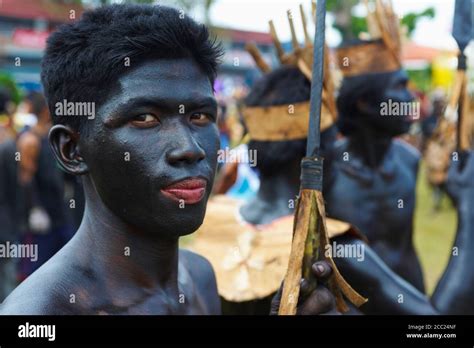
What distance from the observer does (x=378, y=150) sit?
5.15 m

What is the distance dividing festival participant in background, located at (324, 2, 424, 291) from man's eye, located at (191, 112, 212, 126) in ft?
8.79

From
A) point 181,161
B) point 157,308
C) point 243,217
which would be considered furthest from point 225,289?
point 181,161

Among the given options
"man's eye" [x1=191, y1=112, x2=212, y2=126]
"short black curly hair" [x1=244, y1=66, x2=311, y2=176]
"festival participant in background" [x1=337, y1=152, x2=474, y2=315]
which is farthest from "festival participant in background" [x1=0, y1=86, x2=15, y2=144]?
"man's eye" [x1=191, y1=112, x2=212, y2=126]

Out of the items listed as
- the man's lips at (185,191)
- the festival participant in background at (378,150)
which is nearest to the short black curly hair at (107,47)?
the man's lips at (185,191)

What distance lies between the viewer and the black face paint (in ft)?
6.46

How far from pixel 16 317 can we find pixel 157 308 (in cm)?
41

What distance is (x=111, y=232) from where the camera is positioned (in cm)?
209

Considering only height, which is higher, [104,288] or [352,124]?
[352,124]

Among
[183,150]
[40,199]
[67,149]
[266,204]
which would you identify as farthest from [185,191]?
[40,199]

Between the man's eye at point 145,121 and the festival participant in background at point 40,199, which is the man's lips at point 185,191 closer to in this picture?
the man's eye at point 145,121

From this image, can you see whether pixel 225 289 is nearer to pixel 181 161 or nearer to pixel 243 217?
pixel 243 217

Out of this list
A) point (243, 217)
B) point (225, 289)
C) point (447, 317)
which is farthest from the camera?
point (243, 217)

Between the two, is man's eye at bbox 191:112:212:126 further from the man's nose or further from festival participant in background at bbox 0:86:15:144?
festival participant in background at bbox 0:86:15:144

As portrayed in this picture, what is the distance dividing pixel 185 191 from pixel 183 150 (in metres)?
0.10
